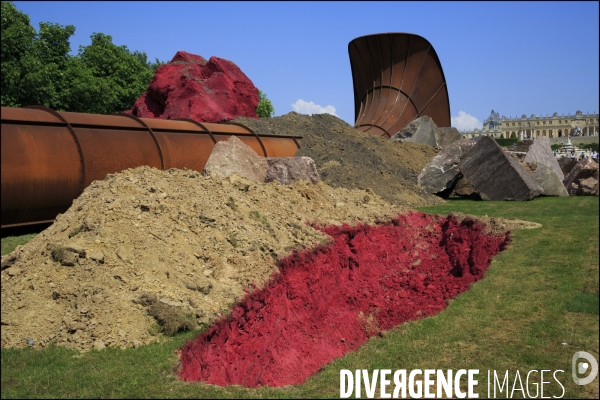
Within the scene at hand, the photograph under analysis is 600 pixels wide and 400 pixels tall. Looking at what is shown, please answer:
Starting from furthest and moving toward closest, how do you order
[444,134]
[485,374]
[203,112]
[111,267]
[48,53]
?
[48,53] → [444,134] → [203,112] → [111,267] → [485,374]

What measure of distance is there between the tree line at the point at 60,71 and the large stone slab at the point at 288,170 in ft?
52.4

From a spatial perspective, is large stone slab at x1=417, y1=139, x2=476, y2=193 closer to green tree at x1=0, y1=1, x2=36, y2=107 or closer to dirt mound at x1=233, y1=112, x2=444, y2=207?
dirt mound at x1=233, y1=112, x2=444, y2=207

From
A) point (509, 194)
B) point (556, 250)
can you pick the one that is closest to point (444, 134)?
point (509, 194)

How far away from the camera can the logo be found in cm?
499

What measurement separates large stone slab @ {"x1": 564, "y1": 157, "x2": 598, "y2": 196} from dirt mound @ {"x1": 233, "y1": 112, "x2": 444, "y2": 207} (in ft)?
14.5

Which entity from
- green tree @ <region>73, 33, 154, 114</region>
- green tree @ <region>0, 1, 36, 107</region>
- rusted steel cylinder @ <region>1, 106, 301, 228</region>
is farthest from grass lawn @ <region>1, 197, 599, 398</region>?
green tree @ <region>73, 33, 154, 114</region>

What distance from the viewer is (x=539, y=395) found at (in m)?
4.99

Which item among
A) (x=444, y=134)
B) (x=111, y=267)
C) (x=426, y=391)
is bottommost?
(x=426, y=391)

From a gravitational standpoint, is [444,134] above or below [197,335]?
above

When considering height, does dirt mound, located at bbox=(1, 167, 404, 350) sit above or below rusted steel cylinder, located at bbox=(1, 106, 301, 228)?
below

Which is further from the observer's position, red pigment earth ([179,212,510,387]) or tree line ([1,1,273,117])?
tree line ([1,1,273,117])

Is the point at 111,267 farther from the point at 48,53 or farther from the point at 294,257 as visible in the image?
the point at 48,53

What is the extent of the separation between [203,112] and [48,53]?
13.8m

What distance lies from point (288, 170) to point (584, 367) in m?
8.40
